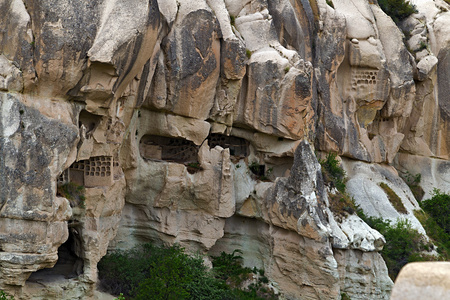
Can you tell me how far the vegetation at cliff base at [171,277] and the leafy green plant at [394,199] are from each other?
6441 millimetres

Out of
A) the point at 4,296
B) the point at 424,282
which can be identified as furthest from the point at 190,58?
the point at 424,282

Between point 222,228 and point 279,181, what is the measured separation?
2.24 metres

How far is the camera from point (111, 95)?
15.8 metres

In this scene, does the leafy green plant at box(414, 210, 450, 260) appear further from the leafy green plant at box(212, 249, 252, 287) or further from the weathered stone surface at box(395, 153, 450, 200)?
the leafy green plant at box(212, 249, 252, 287)

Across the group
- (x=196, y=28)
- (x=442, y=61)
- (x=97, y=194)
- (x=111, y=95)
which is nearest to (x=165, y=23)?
(x=196, y=28)

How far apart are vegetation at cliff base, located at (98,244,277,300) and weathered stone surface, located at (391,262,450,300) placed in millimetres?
11126

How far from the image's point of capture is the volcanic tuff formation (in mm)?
14469

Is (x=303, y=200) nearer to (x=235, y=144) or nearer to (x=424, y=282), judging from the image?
(x=235, y=144)

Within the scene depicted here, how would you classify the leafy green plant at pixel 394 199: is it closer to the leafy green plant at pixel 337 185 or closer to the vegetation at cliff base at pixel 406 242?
the vegetation at cliff base at pixel 406 242

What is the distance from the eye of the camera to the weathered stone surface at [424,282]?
602cm

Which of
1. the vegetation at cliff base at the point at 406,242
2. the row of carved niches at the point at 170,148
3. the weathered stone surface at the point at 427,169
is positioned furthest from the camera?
the weathered stone surface at the point at 427,169

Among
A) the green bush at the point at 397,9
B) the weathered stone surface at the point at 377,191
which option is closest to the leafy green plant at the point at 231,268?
the weathered stone surface at the point at 377,191

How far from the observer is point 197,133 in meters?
19.1

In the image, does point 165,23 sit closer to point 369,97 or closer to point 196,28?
point 196,28
